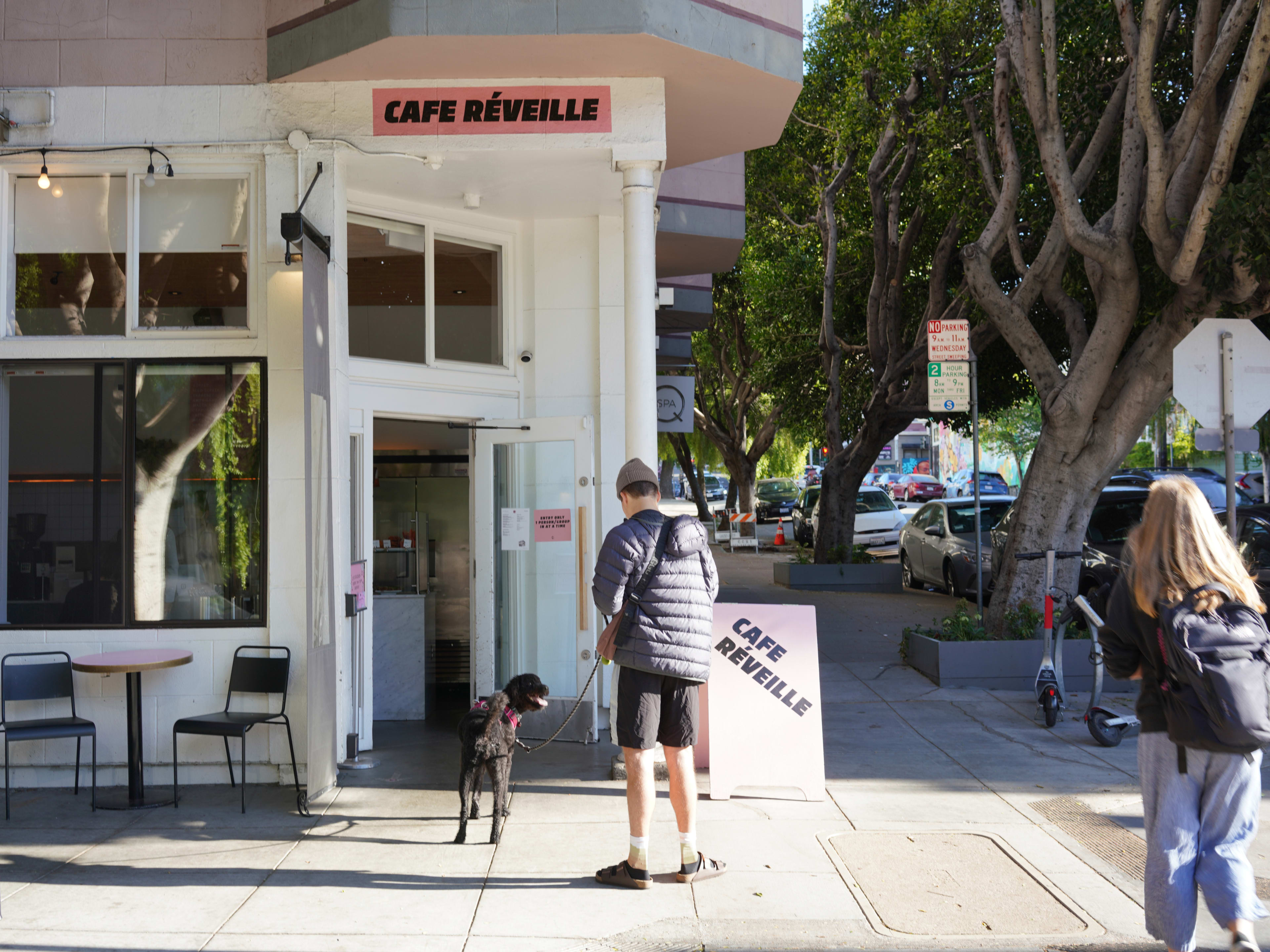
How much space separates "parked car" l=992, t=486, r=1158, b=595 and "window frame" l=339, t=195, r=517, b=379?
22.7 feet

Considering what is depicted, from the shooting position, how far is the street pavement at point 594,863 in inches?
182

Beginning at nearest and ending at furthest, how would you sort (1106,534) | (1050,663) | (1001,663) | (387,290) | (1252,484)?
(387,290)
(1050,663)
(1001,663)
(1106,534)
(1252,484)

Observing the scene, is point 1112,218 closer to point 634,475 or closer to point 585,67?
point 585,67

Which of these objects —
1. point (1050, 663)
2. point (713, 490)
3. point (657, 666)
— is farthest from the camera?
point (713, 490)

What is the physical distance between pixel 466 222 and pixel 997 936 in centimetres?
640

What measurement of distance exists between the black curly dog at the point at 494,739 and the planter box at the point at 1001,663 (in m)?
5.53

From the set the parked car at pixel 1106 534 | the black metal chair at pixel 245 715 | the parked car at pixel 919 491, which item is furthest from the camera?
the parked car at pixel 919 491

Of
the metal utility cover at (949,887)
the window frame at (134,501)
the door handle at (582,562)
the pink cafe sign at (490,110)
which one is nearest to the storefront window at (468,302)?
the pink cafe sign at (490,110)

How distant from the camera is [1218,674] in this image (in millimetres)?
3600

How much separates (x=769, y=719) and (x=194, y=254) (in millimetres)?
Result: 4903

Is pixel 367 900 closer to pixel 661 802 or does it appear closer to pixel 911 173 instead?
pixel 661 802

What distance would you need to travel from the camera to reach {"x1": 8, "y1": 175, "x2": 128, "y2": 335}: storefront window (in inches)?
286

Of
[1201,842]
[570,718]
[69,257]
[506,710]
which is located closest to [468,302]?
[69,257]

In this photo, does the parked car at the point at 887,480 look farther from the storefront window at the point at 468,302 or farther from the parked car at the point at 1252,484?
the storefront window at the point at 468,302
